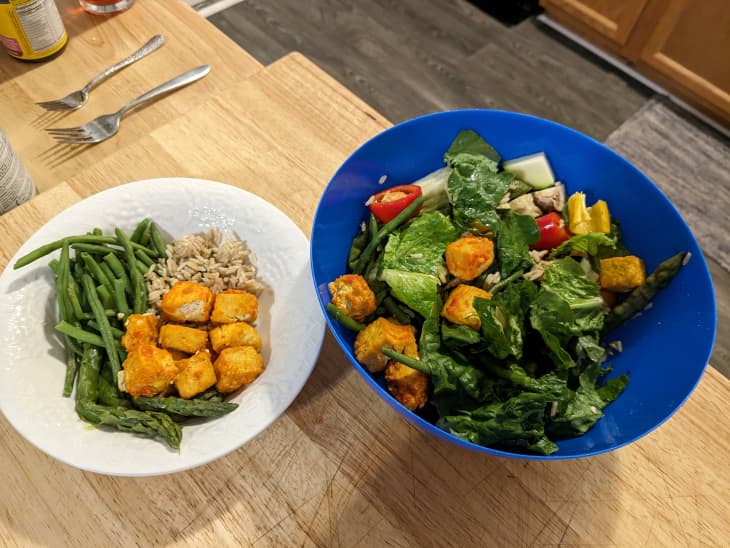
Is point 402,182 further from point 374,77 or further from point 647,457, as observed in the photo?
point 374,77

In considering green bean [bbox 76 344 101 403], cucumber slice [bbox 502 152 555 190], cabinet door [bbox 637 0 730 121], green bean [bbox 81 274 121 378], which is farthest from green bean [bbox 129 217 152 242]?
cabinet door [bbox 637 0 730 121]

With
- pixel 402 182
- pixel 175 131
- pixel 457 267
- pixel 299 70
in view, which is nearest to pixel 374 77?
pixel 299 70

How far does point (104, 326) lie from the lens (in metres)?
0.92

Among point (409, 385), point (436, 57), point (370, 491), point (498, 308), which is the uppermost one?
point (498, 308)

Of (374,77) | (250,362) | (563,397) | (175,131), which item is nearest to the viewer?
(563,397)

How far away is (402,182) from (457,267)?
224 mm

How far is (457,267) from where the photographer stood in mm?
882

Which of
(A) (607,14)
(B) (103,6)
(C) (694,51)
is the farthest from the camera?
(A) (607,14)

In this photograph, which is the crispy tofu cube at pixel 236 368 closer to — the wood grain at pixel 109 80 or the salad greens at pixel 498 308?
the salad greens at pixel 498 308

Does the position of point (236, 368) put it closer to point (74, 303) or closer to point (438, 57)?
point (74, 303)

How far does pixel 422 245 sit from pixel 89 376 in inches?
22.4

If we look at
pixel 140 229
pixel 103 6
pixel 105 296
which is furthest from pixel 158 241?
pixel 103 6

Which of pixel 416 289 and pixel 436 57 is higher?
pixel 416 289

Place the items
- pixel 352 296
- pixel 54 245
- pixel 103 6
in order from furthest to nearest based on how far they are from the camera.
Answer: pixel 103 6
pixel 54 245
pixel 352 296
